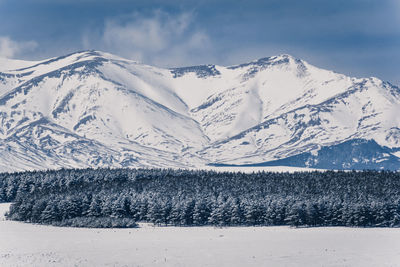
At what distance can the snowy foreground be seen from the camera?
426 feet

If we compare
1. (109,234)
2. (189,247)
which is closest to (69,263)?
(189,247)

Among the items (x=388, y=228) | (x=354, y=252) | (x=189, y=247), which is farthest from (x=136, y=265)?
(x=388, y=228)

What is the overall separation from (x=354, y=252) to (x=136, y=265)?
134 feet

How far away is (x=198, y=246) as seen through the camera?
155m

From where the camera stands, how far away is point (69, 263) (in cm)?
12469

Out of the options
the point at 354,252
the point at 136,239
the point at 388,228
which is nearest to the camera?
the point at 354,252

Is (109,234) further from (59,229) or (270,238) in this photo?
(270,238)

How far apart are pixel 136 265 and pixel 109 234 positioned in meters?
57.8

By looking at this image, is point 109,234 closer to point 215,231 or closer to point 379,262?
point 215,231

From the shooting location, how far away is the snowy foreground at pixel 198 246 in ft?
426

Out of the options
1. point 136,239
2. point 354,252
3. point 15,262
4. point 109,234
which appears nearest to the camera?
point 15,262

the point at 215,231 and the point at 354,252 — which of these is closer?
the point at 354,252

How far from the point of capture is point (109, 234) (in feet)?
596

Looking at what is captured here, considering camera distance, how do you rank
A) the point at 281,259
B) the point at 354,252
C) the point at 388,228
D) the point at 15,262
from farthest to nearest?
the point at 388,228 → the point at 354,252 → the point at 281,259 → the point at 15,262
